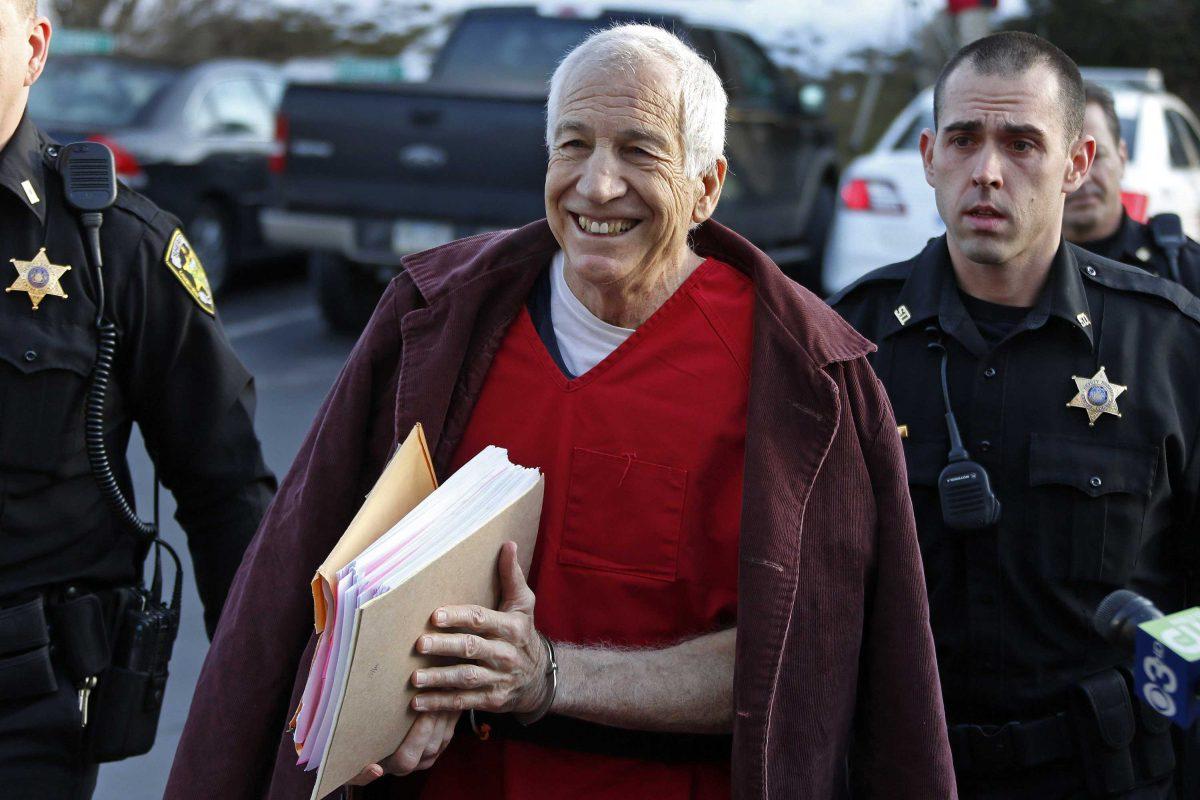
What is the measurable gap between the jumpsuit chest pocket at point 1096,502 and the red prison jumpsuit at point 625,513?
2.72ft

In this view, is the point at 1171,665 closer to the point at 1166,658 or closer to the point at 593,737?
the point at 1166,658

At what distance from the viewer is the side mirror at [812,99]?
1038cm

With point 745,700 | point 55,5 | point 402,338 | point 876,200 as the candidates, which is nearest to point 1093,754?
point 745,700

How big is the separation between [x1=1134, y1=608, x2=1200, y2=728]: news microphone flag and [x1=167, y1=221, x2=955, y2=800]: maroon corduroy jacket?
2.42ft

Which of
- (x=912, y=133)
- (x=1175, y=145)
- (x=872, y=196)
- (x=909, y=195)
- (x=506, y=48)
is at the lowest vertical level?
(x=506, y=48)

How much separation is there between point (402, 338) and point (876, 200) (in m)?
7.22

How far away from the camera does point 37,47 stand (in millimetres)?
2816

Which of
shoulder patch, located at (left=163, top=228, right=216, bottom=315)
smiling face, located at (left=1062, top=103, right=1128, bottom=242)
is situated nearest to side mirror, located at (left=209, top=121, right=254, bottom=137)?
smiling face, located at (left=1062, top=103, right=1128, bottom=242)

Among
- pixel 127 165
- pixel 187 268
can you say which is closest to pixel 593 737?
pixel 187 268

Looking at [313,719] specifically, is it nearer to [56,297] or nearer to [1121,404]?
[56,297]

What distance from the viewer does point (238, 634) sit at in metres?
2.32

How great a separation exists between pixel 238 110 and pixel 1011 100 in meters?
9.67

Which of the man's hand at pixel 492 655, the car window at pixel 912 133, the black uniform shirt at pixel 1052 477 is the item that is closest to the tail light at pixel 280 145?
the car window at pixel 912 133

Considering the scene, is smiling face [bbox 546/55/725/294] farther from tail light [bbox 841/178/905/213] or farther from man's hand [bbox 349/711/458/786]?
tail light [bbox 841/178/905/213]
